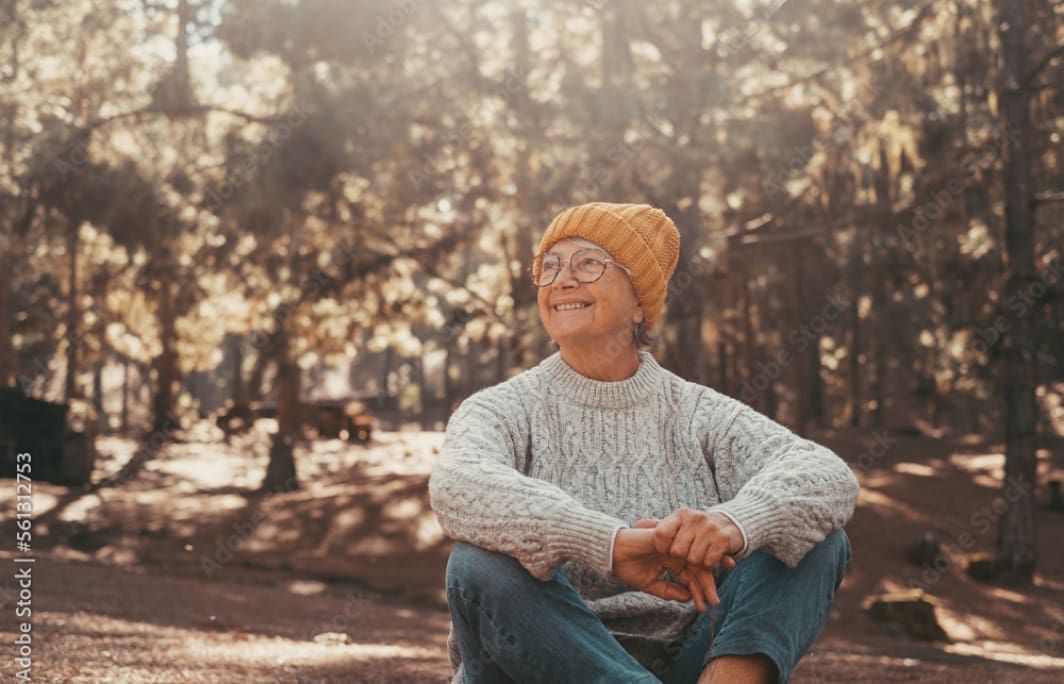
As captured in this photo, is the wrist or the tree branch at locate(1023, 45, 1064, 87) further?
the tree branch at locate(1023, 45, 1064, 87)

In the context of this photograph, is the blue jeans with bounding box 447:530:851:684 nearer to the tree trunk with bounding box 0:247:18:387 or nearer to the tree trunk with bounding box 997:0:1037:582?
the tree trunk with bounding box 997:0:1037:582

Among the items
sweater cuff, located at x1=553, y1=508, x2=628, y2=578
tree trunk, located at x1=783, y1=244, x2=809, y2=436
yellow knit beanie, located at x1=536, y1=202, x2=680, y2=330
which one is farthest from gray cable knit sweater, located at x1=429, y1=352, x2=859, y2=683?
tree trunk, located at x1=783, y1=244, x2=809, y2=436

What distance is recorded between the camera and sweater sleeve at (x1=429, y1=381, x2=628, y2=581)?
2512 millimetres

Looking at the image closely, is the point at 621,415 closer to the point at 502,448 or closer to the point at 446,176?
the point at 502,448

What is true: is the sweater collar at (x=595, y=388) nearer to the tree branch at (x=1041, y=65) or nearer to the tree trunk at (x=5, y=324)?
the tree branch at (x=1041, y=65)

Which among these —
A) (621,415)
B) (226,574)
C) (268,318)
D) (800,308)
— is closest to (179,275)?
(268,318)

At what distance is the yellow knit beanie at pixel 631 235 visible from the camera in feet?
10.2

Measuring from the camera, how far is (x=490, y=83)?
16.0 metres

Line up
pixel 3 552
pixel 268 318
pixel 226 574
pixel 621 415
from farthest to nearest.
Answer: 1. pixel 268 318
2. pixel 226 574
3. pixel 3 552
4. pixel 621 415

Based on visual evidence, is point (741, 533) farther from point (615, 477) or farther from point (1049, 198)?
point (1049, 198)

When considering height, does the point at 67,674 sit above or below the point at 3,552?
above

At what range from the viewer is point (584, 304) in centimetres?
314

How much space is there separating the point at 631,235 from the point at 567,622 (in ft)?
3.79

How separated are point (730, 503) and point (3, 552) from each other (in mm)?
11811
